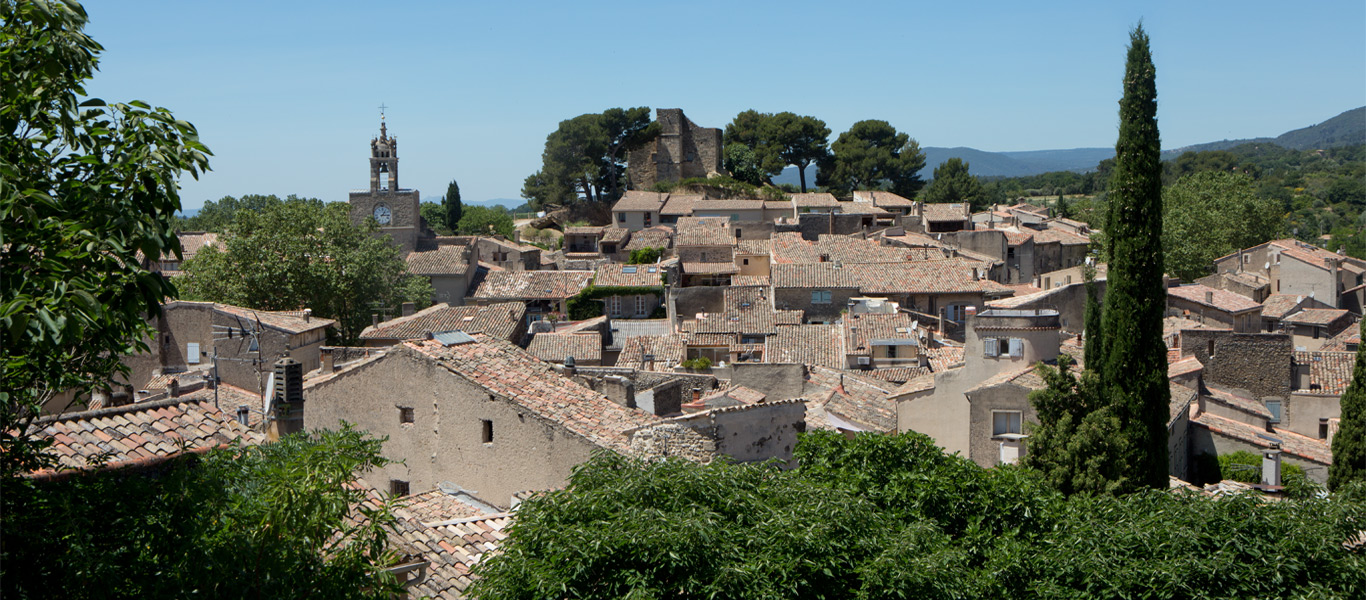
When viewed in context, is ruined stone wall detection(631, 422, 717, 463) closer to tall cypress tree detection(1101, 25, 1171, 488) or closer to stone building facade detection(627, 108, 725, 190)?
tall cypress tree detection(1101, 25, 1171, 488)

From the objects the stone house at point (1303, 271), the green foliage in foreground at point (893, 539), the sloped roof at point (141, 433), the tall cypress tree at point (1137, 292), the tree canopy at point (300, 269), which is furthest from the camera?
the stone house at point (1303, 271)

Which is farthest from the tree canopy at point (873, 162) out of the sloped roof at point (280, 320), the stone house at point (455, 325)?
the sloped roof at point (280, 320)

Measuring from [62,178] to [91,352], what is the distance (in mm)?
1307

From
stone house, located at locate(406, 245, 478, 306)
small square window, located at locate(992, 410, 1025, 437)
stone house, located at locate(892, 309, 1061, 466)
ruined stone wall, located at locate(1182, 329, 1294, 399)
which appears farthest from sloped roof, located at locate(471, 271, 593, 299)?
small square window, located at locate(992, 410, 1025, 437)

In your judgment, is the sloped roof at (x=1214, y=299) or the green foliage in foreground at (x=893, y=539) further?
the sloped roof at (x=1214, y=299)

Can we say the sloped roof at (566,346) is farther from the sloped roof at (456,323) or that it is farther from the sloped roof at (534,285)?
the sloped roof at (534,285)

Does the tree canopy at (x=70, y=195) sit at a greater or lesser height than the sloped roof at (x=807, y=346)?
greater

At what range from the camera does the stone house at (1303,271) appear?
51281 mm

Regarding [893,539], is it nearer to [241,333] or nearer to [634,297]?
[241,333]

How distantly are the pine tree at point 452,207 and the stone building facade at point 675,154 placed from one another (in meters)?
15.5

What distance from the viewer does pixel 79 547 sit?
7023 mm

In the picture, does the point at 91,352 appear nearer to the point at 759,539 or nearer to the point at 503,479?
the point at 759,539

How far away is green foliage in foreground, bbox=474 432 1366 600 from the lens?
33.0 ft

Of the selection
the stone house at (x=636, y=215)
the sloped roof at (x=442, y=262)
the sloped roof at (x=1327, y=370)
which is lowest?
the sloped roof at (x=1327, y=370)
